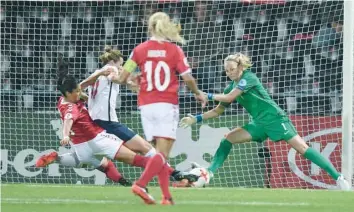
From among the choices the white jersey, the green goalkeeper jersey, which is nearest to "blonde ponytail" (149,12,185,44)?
the green goalkeeper jersey

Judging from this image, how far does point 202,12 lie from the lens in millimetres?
15805

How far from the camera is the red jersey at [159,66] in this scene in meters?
9.88

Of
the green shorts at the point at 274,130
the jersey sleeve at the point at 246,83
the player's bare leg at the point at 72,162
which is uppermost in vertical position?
the jersey sleeve at the point at 246,83

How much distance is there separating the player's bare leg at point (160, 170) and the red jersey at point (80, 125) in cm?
329

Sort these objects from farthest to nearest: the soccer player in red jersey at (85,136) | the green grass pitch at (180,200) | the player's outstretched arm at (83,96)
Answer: the player's outstretched arm at (83,96) < the soccer player in red jersey at (85,136) < the green grass pitch at (180,200)

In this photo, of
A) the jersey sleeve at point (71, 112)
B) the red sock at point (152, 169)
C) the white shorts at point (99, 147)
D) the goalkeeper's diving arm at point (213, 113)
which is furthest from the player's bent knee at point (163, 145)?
the white shorts at point (99, 147)

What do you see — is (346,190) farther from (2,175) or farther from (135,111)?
(2,175)

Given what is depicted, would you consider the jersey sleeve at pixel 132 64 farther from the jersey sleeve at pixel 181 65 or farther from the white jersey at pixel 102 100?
the white jersey at pixel 102 100

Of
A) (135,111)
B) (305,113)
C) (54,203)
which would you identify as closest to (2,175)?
(135,111)

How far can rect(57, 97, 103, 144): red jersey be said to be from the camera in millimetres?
13031

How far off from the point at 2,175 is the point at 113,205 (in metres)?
6.14

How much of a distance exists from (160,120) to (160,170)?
0.47 metres

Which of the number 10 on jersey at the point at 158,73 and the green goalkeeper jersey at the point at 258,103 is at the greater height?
the number 10 on jersey at the point at 158,73

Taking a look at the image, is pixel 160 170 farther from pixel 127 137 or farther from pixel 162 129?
pixel 127 137
